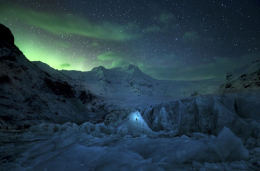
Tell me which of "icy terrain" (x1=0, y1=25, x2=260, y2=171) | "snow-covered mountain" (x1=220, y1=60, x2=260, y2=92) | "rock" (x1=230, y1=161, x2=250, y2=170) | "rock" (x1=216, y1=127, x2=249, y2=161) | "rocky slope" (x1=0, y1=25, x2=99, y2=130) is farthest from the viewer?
"snow-covered mountain" (x1=220, y1=60, x2=260, y2=92)

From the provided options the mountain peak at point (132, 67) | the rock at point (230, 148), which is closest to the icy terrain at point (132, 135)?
the rock at point (230, 148)

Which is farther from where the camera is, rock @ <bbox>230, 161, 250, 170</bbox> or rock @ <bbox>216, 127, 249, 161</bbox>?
rock @ <bbox>216, 127, 249, 161</bbox>

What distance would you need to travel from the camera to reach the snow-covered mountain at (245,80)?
69.9 feet

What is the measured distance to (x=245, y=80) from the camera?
25.2 meters

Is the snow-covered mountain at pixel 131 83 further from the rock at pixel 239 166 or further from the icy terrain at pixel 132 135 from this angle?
the rock at pixel 239 166

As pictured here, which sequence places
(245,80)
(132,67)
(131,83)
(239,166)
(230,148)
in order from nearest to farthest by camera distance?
(239,166), (230,148), (245,80), (131,83), (132,67)

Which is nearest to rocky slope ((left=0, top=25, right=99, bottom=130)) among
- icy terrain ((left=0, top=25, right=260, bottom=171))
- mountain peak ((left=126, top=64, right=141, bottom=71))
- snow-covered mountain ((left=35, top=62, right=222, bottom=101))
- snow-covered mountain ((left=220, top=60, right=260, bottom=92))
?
icy terrain ((left=0, top=25, right=260, bottom=171))

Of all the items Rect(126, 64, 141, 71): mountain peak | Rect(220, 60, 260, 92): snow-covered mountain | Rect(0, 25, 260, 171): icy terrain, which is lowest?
Rect(0, 25, 260, 171): icy terrain

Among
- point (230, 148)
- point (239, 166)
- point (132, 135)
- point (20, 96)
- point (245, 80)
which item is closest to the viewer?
point (239, 166)

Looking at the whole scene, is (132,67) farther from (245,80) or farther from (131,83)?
(245,80)

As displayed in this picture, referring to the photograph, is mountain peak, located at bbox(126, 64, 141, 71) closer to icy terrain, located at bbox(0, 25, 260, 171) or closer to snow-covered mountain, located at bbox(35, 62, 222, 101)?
snow-covered mountain, located at bbox(35, 62, 222, 101)

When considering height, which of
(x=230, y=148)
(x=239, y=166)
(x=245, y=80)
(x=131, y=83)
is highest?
(x=131, y=83)

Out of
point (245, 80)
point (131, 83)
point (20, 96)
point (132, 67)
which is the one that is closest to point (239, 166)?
point (20, 96)

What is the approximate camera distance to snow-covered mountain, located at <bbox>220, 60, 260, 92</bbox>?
21312mm
